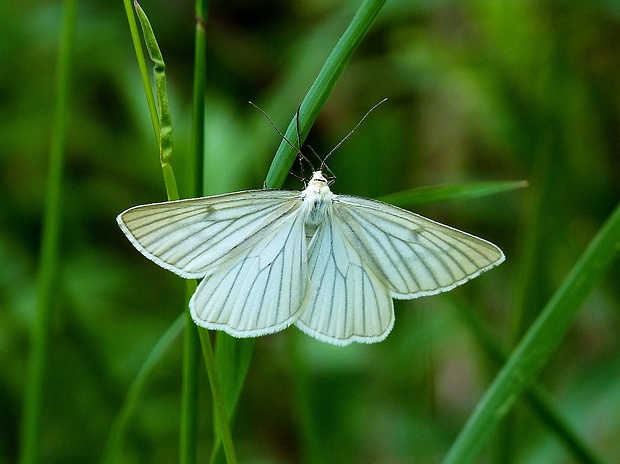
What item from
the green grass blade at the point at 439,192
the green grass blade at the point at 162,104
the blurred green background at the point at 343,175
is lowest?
Result: the blurred green background at the point at 343,175

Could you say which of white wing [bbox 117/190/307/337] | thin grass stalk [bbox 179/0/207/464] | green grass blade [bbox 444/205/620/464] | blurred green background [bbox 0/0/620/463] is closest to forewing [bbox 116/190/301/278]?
white wing [bbox 117/190/307/337]

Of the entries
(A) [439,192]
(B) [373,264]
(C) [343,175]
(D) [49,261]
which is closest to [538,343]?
(A) [439,192]

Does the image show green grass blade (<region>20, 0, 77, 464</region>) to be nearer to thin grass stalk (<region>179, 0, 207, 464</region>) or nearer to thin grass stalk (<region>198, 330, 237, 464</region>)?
thin grass stalk (<region>179, 0, 207, 464</region>)

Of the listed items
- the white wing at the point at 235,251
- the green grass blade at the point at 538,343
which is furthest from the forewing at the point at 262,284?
the green grass blade at the point at 538,343

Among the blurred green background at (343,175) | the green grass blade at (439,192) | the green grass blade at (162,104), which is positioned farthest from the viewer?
the blurred green background at (343,175)

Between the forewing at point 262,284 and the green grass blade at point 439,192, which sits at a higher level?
the green grass blade at point 439,192

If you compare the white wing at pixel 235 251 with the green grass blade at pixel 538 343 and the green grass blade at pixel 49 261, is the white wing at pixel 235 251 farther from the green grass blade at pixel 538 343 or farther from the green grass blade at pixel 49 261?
the green grass blade at pixel 538 343

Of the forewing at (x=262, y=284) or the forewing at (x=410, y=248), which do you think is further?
the forewing at (x=410, y=248)

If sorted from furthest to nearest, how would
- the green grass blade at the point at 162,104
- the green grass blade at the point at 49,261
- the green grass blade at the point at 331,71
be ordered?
1. the green grass blade at the point at 49,261
2. the green grass blade at the point at 331,71
3. the green grass blade at the point at 162,104
